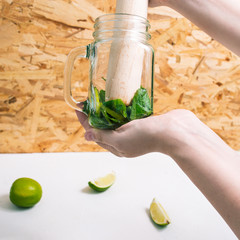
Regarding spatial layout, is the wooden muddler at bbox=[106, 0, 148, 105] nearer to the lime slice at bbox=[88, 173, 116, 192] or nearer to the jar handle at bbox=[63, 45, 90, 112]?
the jar handle at bbox=[63, 45, 90, 112]

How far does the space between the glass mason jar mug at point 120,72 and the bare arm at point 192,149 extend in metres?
0.03

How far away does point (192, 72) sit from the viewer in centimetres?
111

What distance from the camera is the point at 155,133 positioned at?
59 cm

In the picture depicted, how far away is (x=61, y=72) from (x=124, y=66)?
484mm

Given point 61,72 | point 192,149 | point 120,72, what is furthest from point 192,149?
point 61,72

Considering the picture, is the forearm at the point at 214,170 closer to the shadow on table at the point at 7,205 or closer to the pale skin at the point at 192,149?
the pale skin at the point at 192,149

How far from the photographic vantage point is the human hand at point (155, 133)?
58 centimetres

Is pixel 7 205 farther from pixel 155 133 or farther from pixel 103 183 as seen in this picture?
pixel 155 133

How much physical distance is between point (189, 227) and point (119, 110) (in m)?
0.35

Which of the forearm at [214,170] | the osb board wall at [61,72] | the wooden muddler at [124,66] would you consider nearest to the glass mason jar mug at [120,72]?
the wooden muddler at [124,66]

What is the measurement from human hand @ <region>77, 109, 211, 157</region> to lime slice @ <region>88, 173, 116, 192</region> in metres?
0.23

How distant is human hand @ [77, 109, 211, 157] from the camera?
58 centimetres

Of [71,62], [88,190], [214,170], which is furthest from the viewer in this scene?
[88,190]

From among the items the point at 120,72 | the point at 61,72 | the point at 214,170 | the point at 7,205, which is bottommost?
the point at 7,205
